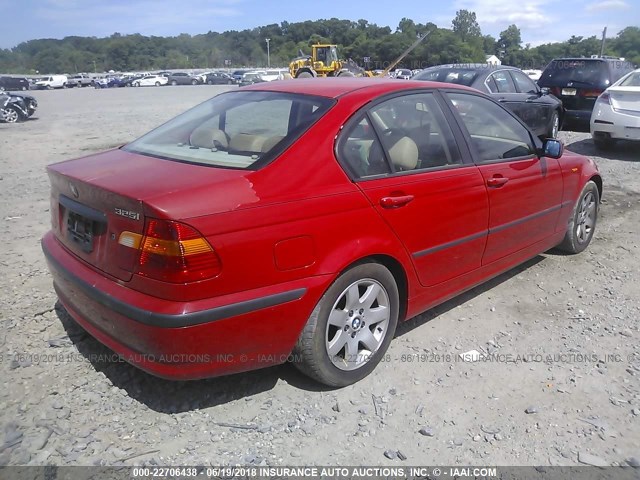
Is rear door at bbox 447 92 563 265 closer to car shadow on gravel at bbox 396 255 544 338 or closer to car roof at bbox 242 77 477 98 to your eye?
car roof at bbox 242 77 477 98

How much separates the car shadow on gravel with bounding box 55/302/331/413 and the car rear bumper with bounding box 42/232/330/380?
0.37 metres

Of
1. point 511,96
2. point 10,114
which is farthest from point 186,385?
point 10,114

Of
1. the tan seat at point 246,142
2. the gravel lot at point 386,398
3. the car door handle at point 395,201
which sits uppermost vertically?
the tan seat at point 246,142

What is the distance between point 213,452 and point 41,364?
133 cm

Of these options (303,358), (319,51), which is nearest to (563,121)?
(303,358)

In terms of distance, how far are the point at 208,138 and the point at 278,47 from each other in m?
131

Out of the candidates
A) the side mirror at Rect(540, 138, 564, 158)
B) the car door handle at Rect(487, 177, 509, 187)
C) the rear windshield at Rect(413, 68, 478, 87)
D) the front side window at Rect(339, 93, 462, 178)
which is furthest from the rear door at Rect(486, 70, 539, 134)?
the front side window at Rect(339, 93, 462, 178)

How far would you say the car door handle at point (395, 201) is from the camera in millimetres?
2838

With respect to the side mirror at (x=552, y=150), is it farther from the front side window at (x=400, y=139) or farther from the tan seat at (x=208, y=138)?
the tan seat at (x=208, y=138)

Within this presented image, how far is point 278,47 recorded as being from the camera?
125 m

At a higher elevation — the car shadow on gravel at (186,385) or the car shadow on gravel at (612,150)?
the car shadow on gravel at (612,150)

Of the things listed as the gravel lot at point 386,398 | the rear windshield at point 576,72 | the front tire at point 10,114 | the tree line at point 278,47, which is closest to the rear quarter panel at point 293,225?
the gravel lot at point 386,398

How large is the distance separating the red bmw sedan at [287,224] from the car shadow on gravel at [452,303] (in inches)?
13.7

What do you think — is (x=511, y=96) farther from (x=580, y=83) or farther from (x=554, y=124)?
(x=580, y=83)
